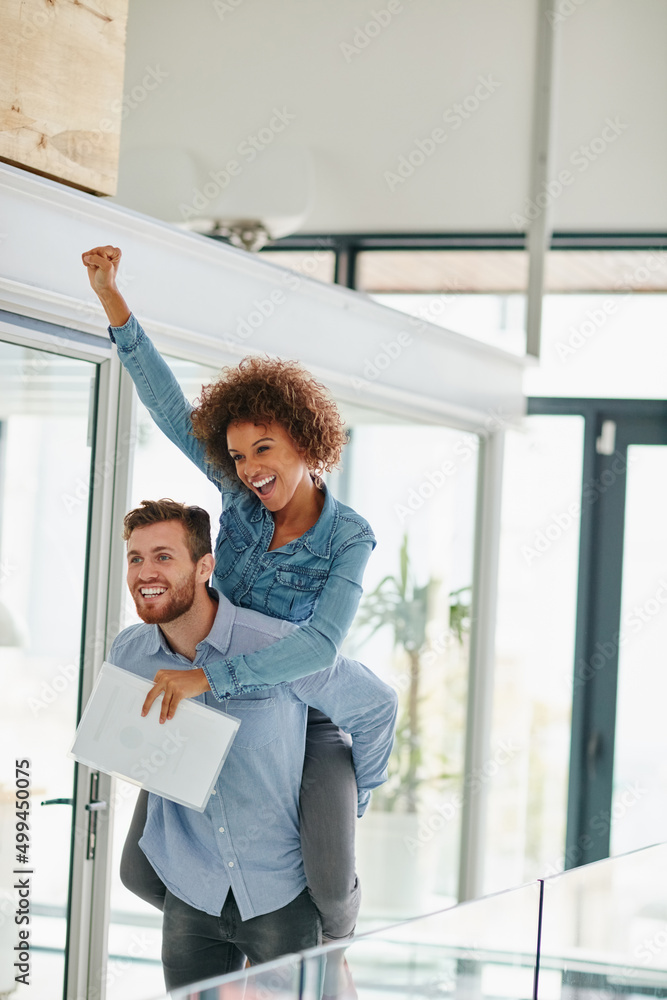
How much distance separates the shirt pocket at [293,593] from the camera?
210 cm

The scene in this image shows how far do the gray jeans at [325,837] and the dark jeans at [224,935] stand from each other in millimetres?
48

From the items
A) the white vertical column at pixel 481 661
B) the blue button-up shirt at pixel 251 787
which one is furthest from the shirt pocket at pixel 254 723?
the white vertical column at pixel 481 661

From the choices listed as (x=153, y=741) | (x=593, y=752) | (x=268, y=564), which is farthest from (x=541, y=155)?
(x=153, y=741)

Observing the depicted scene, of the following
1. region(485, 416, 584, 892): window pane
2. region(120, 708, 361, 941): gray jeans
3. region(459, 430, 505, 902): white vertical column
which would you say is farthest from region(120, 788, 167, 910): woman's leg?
region(485, 416, 584, 892): window pane

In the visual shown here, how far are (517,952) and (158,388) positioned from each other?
1283 millimetres

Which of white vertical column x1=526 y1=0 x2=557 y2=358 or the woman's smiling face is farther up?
white vertical column x1=526 y1=0 x2=557 y2=358

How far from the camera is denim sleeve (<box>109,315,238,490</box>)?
2123 millimetres

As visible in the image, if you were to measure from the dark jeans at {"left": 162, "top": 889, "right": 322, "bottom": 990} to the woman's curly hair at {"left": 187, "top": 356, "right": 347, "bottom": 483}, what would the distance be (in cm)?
88

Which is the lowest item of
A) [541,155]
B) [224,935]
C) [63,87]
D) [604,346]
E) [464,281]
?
[224,935]

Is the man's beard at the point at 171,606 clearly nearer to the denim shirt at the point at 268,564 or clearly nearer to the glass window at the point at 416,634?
the denim shirt at the point at 268,564

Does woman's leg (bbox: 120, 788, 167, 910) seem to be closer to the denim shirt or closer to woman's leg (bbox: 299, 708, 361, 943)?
woman's leg (bbox: 299, 708, 361, 943)

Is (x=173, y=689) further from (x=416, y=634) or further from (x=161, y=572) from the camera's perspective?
(x=416, y=634)

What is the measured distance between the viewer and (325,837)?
2.13m

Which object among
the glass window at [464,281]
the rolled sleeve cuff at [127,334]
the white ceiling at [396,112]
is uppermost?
the white ceiling at [396,112]
